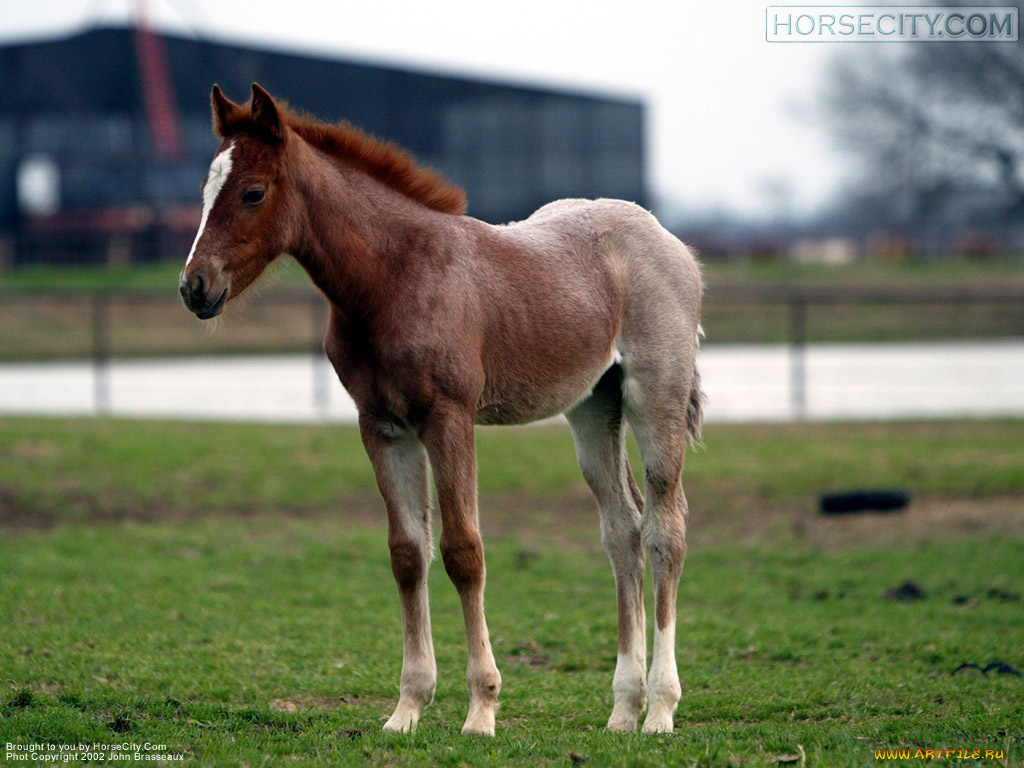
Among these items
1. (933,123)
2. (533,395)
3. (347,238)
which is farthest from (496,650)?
(933,123)

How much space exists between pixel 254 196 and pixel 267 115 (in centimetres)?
33

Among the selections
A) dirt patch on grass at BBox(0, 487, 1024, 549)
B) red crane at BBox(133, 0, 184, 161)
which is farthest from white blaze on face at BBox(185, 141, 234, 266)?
red crane at BBox(133, 0, 184, 161)

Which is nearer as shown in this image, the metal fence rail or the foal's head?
the foal's head

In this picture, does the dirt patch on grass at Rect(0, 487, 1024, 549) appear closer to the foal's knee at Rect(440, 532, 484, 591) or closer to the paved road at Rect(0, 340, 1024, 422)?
the paved road at Rect(0, 340, 1024, 422)

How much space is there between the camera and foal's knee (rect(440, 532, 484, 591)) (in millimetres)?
4395

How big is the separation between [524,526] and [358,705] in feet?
15.7

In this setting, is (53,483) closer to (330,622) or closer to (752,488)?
(330,622)

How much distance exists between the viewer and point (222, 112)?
169 inches

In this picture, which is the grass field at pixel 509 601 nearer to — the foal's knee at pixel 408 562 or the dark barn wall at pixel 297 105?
the foal's knee at pixel 408 562

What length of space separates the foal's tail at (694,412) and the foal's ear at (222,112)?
2.48 m

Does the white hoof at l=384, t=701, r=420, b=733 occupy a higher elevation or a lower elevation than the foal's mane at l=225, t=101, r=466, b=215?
lower

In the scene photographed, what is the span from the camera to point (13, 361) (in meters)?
23.6

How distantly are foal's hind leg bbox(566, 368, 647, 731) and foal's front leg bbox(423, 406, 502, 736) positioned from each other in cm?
86

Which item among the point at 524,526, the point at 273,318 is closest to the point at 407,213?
the point at 524,526
